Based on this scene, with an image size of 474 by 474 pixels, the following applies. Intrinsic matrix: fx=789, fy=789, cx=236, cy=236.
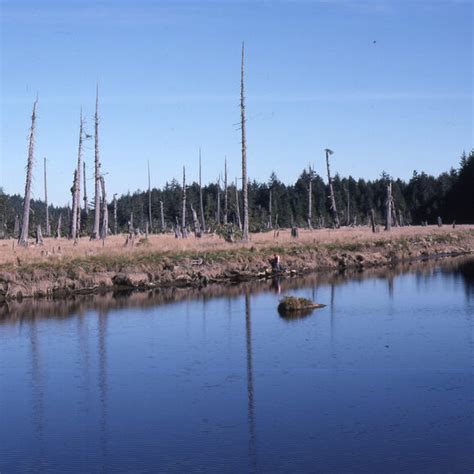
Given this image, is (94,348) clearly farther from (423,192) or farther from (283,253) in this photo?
(423,192)

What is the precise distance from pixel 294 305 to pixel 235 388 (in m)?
11.9

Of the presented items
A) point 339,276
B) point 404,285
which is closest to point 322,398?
point 404,285

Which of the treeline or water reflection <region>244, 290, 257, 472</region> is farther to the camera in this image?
the treeline

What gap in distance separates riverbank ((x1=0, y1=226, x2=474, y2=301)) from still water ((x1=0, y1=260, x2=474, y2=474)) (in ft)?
10.0

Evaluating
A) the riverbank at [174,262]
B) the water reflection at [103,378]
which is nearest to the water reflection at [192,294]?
the riverbank at [174,262]

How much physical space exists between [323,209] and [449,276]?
90.1 meters

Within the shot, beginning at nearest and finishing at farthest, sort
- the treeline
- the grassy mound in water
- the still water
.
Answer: the still water, the grassy mound in water, the treeline

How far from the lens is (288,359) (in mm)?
21828

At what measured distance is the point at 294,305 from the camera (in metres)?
30.4

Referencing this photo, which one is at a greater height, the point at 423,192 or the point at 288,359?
the point at 423,192

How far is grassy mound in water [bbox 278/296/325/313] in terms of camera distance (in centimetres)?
3023

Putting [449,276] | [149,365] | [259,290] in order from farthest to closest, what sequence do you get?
[449,276] → [259,290] → [149,365]

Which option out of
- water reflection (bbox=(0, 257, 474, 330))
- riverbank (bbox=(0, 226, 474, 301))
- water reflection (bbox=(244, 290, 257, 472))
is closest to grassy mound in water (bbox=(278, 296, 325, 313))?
water reflection (bbox=(0, 257, 474, 330))

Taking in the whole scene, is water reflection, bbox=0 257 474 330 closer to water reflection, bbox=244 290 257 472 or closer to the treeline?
water reflection, bbox=244 290 257 472
